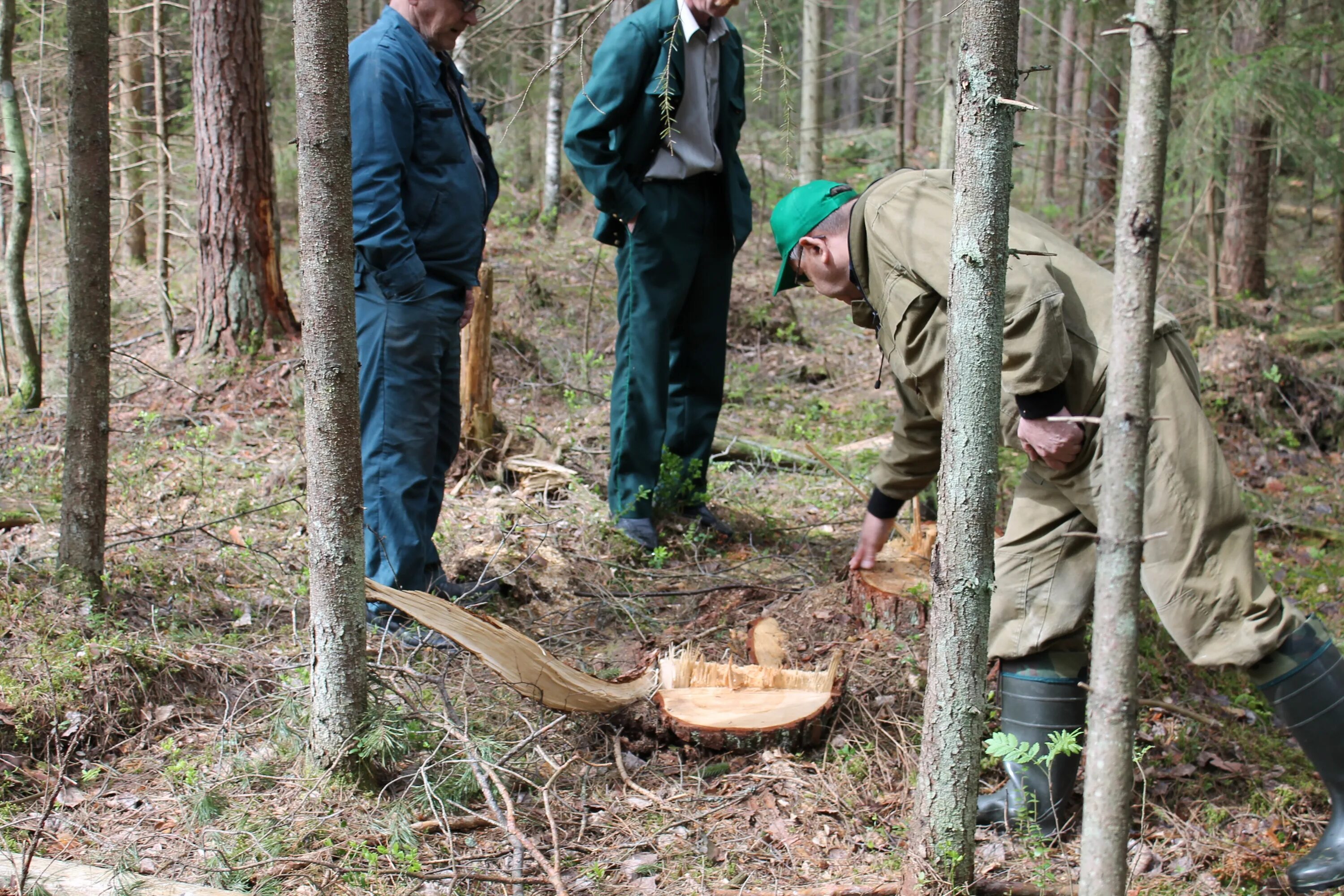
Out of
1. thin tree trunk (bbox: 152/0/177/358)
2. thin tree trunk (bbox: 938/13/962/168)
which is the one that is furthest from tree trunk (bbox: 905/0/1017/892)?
thin tree trunk (bbox: 152/0/177/358)

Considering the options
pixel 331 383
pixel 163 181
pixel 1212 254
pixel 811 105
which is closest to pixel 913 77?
pixel 811 105

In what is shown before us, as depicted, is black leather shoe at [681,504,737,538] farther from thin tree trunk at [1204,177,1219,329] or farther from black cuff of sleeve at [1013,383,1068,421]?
thin tree trunk at [1204,177,1219,329]

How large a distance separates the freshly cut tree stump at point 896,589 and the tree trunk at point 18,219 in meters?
4.46

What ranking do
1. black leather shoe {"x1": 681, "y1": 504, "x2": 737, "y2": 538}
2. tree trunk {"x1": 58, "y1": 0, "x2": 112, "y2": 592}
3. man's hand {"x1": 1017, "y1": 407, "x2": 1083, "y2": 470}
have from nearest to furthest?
man's hand {"x1": 1017, "y1": 407, "x2": 1083, "y2": 470} → tree trunk {"x1": 58, "y1": 0, "x2": 112, "y2": 592} → black leather shoe {"x1": 681, "y1": 504, "x2": 737, "y2": 538}

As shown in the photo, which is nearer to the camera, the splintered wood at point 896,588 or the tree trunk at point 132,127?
the splintered wood at point 896,588

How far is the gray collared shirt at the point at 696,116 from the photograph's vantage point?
453 centimetres

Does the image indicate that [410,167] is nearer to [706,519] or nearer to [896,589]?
[706,519]

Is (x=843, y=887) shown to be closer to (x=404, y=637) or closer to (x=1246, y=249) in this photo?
(x=404, y=637)

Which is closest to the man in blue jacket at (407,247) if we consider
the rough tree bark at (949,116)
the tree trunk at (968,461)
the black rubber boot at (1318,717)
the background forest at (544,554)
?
the background forest at (544,554)

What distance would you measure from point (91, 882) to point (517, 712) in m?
1.18

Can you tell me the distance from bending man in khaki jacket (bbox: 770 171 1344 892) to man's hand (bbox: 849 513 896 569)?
0.66m

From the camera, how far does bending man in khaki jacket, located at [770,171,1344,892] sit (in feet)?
8.72

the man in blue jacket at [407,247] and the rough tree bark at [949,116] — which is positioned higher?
the rough tree bark at [949,116]

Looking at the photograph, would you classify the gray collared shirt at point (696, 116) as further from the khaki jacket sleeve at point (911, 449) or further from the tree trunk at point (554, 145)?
the tree trunk at point (554, 145)
